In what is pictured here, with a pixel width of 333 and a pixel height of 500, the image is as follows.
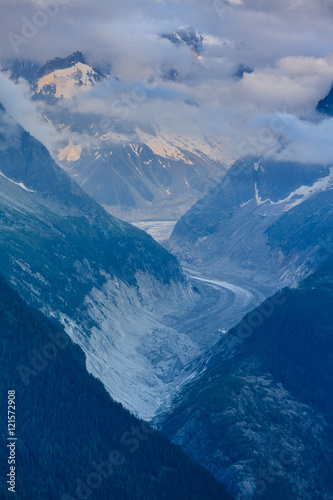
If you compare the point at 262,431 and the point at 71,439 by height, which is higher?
the point at 262,431

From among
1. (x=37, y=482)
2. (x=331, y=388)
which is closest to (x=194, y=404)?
(x=331, y=388)

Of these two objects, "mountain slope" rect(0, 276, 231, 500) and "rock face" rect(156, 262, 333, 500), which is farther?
"rock face" rect(156, 262, 333, 500)

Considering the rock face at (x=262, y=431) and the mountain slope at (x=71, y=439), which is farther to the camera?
the rock face at (x=262, y=431)

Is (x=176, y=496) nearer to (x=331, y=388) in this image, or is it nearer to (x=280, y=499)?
(x=280, y=499)

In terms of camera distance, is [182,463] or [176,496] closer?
[176,496]

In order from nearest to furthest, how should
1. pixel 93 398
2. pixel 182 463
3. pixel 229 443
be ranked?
pixel 182 463
pixel 93 398
pixel 229 443

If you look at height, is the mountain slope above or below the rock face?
below

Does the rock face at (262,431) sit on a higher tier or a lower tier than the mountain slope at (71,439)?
higher

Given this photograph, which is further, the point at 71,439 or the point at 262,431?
the point at 262,431
